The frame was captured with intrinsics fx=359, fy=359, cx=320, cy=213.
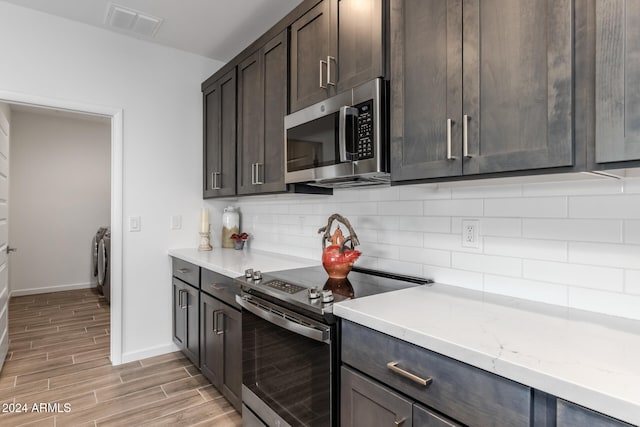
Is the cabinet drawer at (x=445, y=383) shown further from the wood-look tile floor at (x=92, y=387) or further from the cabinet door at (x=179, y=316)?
the cabinet door at (x=179, y=316)

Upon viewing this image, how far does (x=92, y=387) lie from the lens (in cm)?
244

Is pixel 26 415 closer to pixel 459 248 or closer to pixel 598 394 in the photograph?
pixel 459 248

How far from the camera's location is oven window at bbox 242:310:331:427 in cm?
133

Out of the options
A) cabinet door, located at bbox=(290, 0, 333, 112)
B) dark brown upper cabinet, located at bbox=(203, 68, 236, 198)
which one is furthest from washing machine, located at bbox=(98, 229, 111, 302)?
cabinet door, located at bbox=(290, 0, 333, 112)

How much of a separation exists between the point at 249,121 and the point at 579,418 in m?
2.30

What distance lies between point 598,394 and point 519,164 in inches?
24.9

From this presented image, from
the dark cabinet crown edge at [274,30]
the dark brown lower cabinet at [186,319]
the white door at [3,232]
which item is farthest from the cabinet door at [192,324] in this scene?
the dark cabinet crown edge at [274,30]

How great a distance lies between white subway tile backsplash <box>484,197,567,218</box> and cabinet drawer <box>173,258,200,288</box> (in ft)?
6.33

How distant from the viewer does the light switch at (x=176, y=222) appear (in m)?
3.10

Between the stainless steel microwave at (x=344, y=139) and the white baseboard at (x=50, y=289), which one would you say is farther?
the white baseboard at (x=50, y=289)

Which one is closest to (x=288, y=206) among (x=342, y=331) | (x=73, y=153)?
(x=342, y=331)

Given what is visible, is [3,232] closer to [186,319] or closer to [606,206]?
[186,319]

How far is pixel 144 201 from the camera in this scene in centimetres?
295

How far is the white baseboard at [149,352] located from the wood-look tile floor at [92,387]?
51mm
